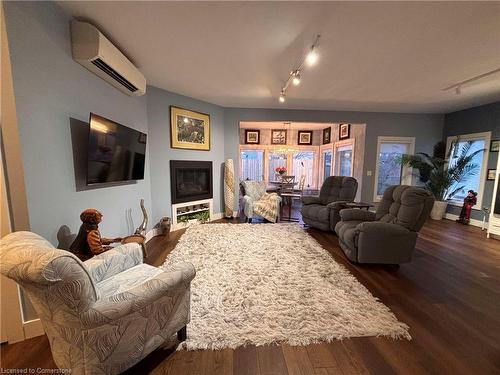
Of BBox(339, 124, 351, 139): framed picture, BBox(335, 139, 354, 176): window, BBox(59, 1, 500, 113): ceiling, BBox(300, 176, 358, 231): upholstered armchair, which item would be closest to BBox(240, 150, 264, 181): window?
BBox(335, 139, 354, 176): window

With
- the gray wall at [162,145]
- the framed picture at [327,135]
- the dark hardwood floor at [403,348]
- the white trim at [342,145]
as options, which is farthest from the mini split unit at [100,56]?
the framed picture at [327,135]

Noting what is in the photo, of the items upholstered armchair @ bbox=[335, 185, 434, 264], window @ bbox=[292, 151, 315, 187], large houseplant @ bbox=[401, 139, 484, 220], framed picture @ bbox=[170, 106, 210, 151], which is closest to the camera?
upholstered armchair @ bbox=[335, 185, 434, 264]

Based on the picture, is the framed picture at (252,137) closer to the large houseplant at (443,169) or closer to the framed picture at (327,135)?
the framed picture at (327,135)

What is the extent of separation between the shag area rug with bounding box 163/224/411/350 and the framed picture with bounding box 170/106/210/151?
1987mm

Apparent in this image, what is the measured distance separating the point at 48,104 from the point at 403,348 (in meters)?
3.17

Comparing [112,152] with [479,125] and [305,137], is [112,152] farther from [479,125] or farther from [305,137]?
[479,125]

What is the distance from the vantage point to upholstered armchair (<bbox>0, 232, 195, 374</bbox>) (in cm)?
87

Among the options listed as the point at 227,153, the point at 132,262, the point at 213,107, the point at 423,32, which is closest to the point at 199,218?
the point at 227,153

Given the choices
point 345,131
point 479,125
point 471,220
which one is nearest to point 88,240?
point 345,131

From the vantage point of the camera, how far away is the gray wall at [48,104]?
1415mm

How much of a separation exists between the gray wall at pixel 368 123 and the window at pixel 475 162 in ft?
1.59

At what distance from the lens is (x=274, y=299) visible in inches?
76.1

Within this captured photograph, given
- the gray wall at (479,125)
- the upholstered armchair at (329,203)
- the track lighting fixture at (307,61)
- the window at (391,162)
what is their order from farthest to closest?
the window at (391,162) < the gray wall at (479,125) < the upholstered armchair at (329,203) < the track lighting fixture at (307,61)

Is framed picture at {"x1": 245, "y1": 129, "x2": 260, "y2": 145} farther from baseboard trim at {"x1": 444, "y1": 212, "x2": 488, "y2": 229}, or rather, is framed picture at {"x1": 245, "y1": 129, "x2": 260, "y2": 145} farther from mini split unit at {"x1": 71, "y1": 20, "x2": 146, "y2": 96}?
baseboard trim at {"x1": 444, "y1": 212, "x2": 488, "y2": 229}
